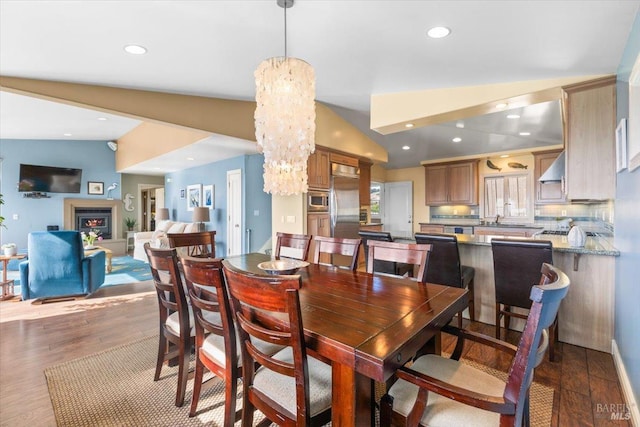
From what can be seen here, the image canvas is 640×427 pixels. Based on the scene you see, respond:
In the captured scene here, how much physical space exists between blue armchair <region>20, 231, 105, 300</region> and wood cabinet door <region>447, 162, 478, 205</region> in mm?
6740

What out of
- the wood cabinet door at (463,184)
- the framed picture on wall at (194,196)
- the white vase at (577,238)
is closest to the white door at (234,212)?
the framed picture on wall at (194,196)

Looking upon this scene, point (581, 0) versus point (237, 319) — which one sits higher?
point (581, 0)

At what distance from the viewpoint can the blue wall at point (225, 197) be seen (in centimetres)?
625

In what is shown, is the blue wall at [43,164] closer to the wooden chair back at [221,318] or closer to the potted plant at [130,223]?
the potted plant at [130,223]

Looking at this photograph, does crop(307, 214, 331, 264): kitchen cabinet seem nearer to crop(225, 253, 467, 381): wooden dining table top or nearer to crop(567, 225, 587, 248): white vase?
crop(225, 253, 467, 381): wooden dining table top

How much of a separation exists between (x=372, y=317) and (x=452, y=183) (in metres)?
6.06

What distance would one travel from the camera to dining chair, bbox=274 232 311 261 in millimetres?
2592

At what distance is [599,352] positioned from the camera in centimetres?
252

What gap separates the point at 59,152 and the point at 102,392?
8231 mm

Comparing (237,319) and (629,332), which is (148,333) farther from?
(629,332)

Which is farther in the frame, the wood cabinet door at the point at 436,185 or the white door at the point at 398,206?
the white door at the point at 398,206

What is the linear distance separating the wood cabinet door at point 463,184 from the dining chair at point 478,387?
5.60m

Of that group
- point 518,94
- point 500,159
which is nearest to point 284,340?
point 518,94

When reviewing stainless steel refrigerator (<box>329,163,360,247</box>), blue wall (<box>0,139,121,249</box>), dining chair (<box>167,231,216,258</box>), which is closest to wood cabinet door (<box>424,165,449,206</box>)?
stainless steel refrigerator (<box>329,163,360,247</box>)
